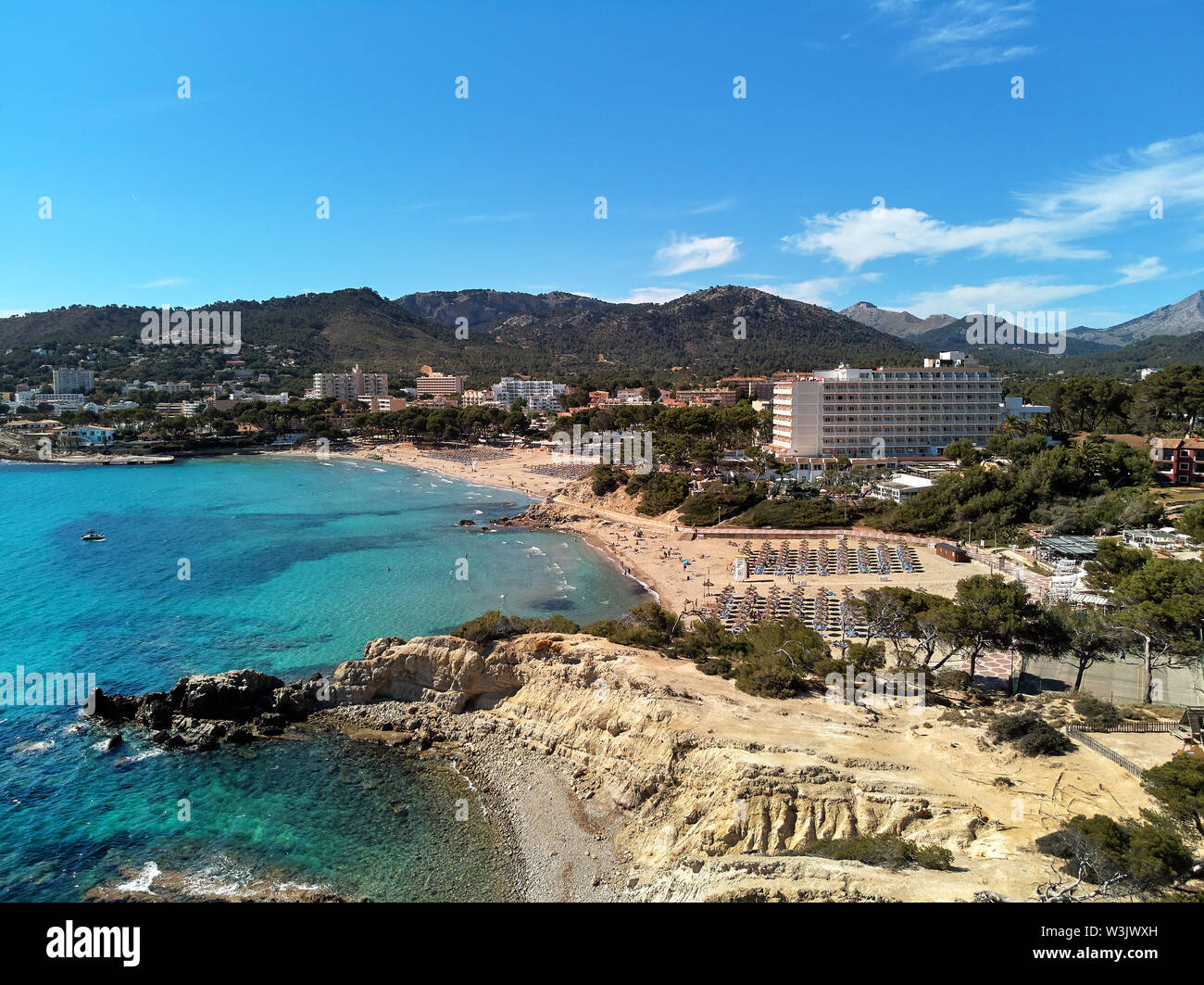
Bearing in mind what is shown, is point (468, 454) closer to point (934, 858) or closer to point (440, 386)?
point (440, 386)

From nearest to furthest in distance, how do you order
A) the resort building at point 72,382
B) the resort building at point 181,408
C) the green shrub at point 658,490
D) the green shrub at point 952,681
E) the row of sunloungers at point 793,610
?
1. the green shrub at point 952,681
2. the row of sunloungers at point 793,610
3. the green shrub at point 658,490
4. the resort building at point 181,408
5. the resort building at point 72,382

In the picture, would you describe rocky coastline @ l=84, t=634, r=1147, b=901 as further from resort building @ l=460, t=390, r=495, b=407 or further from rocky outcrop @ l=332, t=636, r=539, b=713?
resort building @ l=460, t=390, r=495, b=407

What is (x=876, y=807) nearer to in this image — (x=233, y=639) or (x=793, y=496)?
(x=233, y=639)

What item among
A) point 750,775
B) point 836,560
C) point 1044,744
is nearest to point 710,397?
point 836,560

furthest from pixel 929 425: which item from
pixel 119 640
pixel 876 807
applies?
pixel 119 640

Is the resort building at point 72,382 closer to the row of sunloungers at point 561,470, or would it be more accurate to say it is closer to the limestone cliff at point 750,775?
the row of sunloungers at point 561,470
